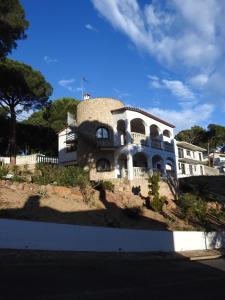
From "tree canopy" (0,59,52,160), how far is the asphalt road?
21.8 metres

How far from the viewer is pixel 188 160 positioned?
173ft

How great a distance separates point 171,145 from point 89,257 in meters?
24.2

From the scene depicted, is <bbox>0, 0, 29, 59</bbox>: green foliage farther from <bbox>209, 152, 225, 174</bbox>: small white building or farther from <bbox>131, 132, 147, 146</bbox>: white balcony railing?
<bbox>209, 152, 225, 174</bbox>: small white building

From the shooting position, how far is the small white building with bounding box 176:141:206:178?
52.0 metres

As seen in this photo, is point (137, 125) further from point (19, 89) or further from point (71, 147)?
point (19, 89)

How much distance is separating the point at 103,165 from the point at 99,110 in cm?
491

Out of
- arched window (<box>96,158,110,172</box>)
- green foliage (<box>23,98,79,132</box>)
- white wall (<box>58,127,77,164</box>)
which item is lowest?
arched window (<box>96,158,110,172</box>)

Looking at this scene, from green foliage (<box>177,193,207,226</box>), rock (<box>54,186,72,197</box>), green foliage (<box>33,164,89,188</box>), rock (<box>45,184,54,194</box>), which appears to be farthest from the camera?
green foliage (<box>177,193,207,226</box>)

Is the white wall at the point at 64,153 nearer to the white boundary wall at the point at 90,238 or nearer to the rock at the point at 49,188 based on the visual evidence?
the rock at the point at 49,188

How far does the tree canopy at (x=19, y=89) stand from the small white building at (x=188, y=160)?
20.8 meters

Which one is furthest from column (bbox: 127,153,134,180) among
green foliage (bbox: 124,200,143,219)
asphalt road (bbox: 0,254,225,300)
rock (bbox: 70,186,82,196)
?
asphalt road (bbox: 0,254,225,300)

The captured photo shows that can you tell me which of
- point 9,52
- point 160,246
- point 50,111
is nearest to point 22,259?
point 160,246

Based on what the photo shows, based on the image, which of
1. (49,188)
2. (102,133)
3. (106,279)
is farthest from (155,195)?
(106,279)

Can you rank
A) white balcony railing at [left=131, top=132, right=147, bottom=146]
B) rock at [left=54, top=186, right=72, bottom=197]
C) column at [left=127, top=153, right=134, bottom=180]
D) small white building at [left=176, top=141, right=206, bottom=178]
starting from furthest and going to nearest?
small white building at [left=176, top=141, right=206, bottom=178] < white balcony railing at [left=131, top=132, right=147, bottom=146] < column at [left=127, top=153, right=134, bottom=180] < rock at [left=54, top=186, right=72, bottom=197]
